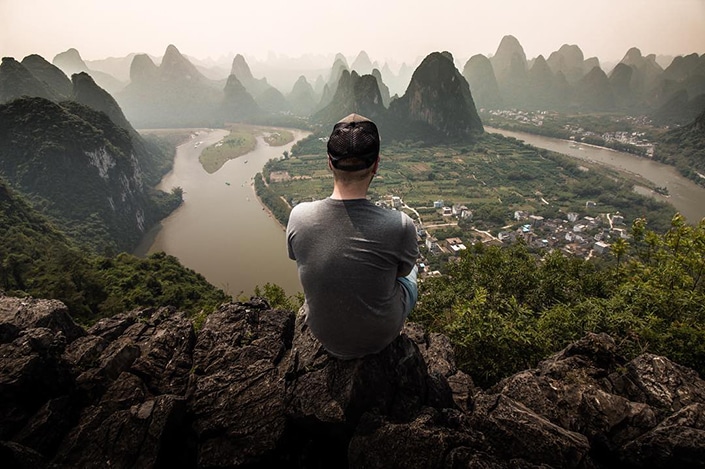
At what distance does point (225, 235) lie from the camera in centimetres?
2438

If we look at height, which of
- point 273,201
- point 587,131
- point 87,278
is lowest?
point 273,201

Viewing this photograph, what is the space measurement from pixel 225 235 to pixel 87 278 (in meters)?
13.1

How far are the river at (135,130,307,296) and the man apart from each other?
16.3 metres

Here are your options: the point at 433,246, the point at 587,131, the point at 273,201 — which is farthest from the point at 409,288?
the point at 587,131

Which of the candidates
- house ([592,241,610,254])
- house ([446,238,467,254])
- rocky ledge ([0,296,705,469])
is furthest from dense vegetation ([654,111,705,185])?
rocky ledge ([0,296,705,469])

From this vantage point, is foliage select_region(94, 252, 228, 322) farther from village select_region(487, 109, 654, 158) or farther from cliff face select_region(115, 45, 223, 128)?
cliff face select_region(115, 45, 223, 128)

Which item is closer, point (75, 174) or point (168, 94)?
point (75, 174)

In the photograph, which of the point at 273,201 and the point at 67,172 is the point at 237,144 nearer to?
the point at 273,201

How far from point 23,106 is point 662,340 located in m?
36.5

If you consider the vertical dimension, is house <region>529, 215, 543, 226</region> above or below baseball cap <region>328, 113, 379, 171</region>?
below

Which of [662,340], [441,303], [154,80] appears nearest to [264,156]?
[441,303]

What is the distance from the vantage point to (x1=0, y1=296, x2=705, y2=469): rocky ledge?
173cm

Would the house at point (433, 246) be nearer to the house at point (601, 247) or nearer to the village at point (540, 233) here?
the village at point (540, 233)

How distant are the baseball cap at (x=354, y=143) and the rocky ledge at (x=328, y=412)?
3.64 ft
